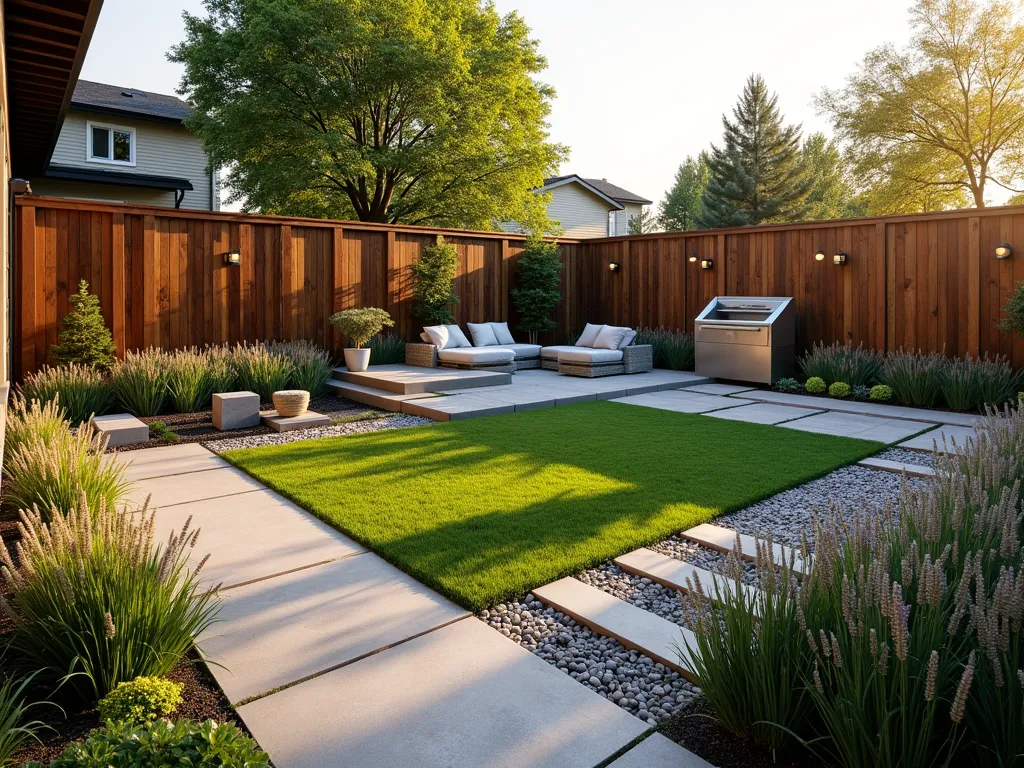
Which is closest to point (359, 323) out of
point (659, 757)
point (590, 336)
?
point (590, 336)

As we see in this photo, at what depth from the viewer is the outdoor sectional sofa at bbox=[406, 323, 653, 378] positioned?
373 inches

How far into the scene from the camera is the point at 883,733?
1460mm

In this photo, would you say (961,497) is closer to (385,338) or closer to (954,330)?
(954,330)

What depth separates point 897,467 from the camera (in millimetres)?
4828

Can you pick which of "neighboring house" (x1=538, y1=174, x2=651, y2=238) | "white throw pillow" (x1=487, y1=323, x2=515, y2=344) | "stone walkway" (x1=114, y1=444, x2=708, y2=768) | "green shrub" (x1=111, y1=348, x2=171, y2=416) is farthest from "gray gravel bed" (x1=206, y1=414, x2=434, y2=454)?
"neighboring house" (x1=538, y1=174, x2=651, y2=238)

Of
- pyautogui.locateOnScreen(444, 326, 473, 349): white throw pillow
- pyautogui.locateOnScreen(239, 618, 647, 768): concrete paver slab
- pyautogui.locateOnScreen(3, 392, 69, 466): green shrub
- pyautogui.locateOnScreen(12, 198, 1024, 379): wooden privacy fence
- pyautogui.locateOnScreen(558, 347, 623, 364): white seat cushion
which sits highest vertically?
pyautogui.locateOnScreen(12, 198, 1024, 379): wooden privacy fence

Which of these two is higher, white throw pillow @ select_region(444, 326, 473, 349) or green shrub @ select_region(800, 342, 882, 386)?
white throw pillow @ select_region(444, 326, 473, 349)

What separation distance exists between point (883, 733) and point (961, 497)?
0.87 metres

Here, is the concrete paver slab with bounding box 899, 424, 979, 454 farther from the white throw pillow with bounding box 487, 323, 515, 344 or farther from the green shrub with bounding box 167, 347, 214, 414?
the green shrub with bounding box 167, 347, 214, 414

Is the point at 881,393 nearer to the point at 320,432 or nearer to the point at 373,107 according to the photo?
the point at 320,432

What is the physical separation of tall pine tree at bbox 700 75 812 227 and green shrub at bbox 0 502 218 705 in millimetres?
29959

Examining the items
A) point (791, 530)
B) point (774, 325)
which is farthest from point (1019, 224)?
point (791, 530)

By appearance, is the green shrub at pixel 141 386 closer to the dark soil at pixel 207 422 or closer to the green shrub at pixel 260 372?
the dark soil at pixel 207 422

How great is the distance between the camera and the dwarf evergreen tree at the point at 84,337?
7.03m
